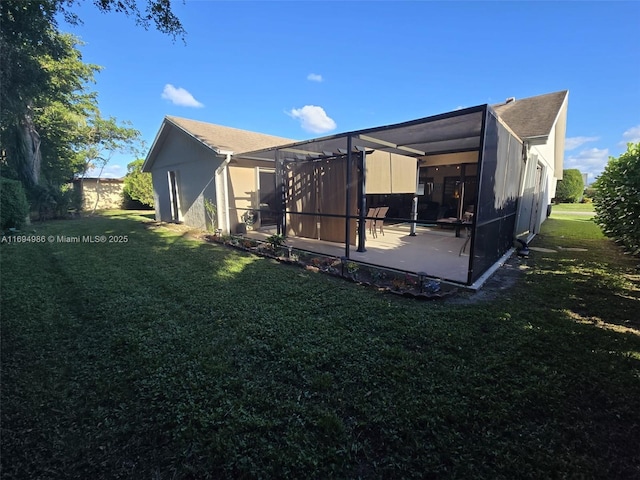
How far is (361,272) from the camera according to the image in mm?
5473

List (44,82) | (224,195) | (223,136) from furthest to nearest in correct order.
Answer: (223,136), (224,195), (44,82)

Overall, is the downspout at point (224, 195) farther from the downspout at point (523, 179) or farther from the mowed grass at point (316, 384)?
the downspout at point (523, 179)

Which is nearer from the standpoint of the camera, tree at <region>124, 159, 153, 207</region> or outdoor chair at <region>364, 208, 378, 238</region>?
outdoor chair at <region>364, 208, 378, 238</region>

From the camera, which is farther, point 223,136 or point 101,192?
point 101,192

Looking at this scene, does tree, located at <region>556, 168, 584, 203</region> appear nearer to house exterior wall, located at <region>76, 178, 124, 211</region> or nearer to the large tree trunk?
the large tree trunk

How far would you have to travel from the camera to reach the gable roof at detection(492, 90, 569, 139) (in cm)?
749

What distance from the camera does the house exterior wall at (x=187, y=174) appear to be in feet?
34.4

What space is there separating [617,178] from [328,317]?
28.9 ft

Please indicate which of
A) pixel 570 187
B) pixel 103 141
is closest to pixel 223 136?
pixel 103 141

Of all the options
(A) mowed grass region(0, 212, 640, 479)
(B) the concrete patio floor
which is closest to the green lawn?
(B) the concrete patio floor

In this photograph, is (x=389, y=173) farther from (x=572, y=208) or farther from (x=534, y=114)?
(x=572, y=208)

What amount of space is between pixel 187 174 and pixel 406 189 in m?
9.13

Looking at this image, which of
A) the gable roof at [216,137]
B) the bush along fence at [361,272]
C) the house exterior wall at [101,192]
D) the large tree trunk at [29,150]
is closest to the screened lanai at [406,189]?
the bush along fence at [361,272]

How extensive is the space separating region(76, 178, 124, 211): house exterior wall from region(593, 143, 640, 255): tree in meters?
28.3
